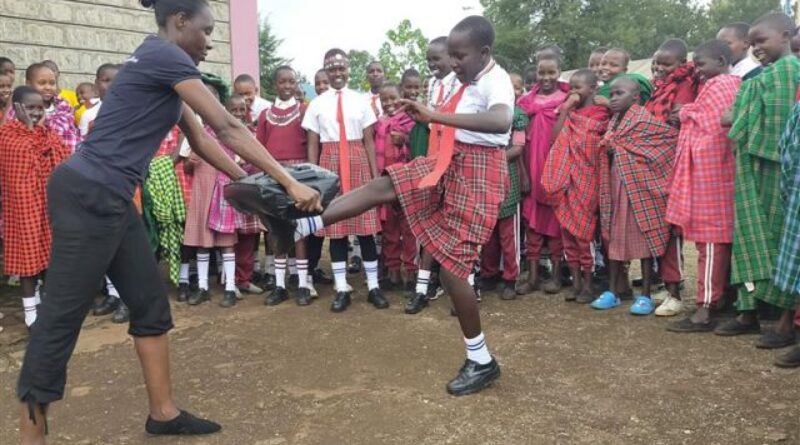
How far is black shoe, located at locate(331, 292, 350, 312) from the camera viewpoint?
517 centimetres

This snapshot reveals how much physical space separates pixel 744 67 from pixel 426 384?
3135 mm

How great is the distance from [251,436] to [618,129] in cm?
333

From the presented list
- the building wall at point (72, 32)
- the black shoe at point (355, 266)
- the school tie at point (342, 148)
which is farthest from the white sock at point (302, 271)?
the building wall at point (72, 32)

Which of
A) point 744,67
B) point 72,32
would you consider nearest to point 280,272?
point 744,67

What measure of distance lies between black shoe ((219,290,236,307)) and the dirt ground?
1.33 feet

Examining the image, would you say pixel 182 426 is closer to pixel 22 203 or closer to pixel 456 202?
pixel 456 202

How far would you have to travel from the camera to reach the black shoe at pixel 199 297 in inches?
217

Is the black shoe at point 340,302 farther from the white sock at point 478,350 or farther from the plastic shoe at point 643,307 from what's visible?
the plastic shoe at point 643,307

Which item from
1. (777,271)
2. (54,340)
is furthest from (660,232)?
(54,340)

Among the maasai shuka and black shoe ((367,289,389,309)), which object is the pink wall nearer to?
black shoe ((367,289,389,309))

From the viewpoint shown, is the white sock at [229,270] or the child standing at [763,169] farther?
the white sock at [229,270]

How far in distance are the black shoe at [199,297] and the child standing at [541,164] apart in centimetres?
263

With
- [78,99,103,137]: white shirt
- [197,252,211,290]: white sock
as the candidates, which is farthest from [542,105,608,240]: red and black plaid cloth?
[78,99,103,137]: white shirt

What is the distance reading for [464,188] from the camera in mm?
3455
